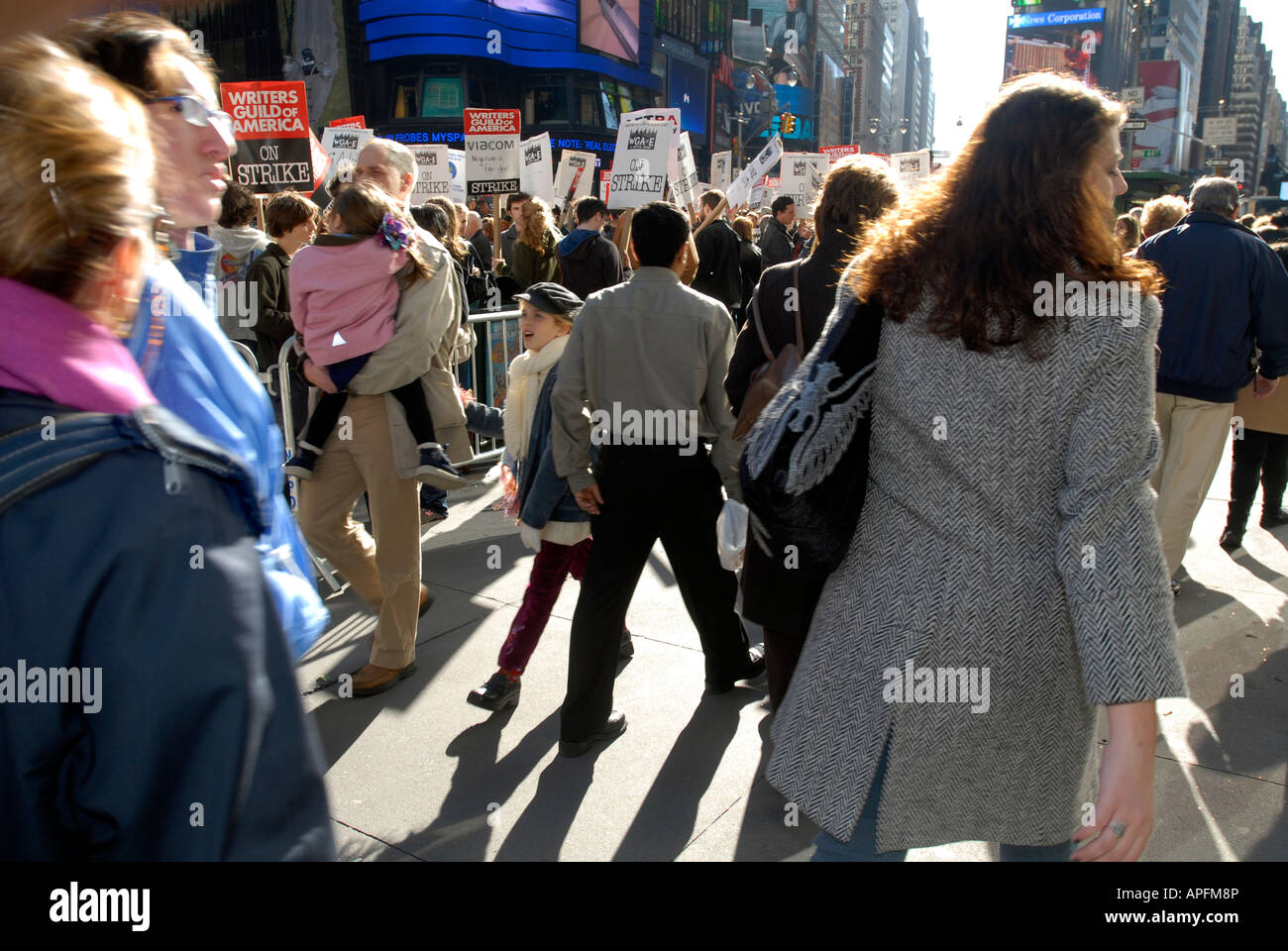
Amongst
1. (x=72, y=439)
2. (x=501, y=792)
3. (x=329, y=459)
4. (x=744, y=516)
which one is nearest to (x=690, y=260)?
(x=744, y=516)

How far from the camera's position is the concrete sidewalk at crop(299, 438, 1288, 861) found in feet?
10.7

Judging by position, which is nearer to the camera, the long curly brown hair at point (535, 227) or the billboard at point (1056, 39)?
the long curly brown hair at point (535, 227)

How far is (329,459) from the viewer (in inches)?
169

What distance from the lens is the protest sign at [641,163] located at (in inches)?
373

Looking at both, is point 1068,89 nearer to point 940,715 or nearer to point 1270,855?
point 940,715

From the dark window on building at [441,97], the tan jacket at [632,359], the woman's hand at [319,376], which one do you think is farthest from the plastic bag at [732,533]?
the dark window on building at [441,97]

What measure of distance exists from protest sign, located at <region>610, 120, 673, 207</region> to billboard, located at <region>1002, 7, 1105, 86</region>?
102513 mm

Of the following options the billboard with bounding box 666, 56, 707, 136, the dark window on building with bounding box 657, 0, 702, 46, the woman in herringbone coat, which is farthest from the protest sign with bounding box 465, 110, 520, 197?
the dark window on building with bounding box 657, 0, 702, 46

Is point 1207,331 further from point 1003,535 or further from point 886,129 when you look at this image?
point 886,129

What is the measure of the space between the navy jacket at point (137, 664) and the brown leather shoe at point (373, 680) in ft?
11.1

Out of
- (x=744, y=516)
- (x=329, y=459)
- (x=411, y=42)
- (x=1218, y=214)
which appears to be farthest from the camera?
(x=411, y=42)

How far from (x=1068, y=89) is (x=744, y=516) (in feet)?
6.29

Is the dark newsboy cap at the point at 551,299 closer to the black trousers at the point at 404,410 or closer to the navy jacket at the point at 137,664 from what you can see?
the black trousers at the point at 404,410

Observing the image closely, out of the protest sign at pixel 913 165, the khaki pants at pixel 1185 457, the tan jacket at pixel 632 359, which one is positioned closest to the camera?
the tan jacket at pixel 632 359
